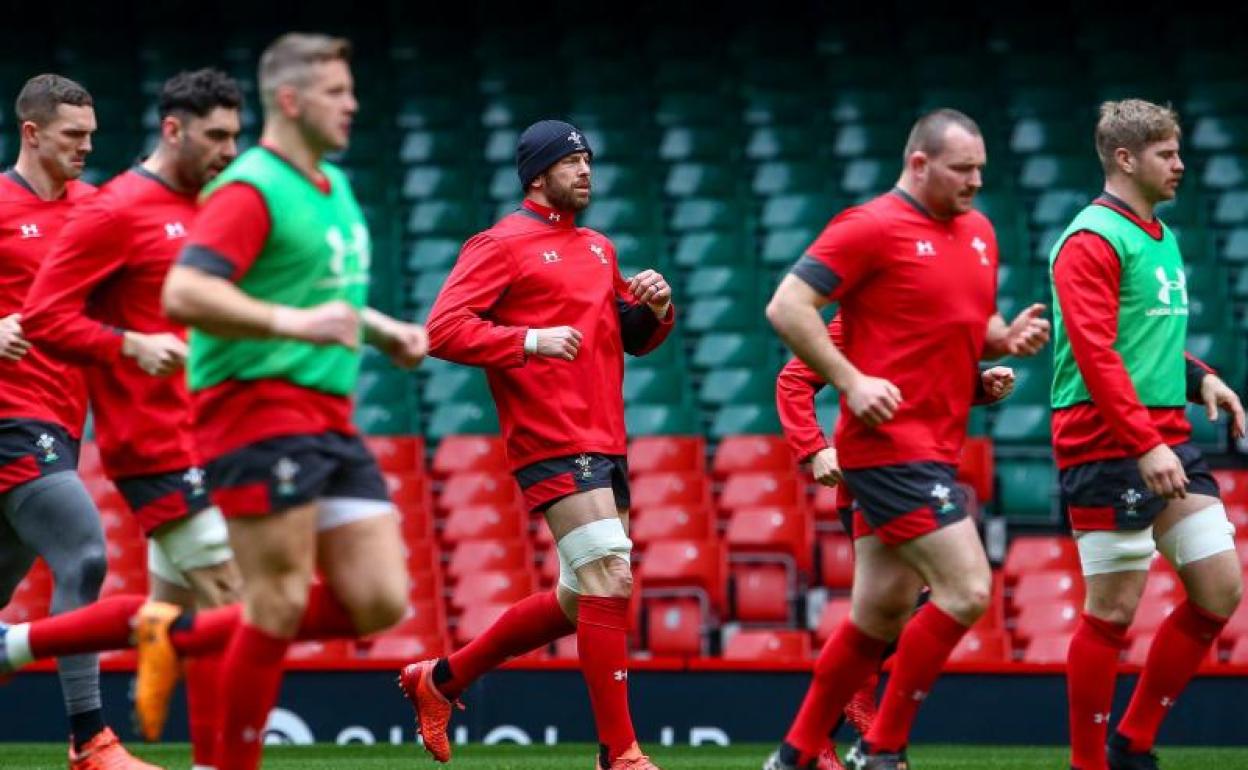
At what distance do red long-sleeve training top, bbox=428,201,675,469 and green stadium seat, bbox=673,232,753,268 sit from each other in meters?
6.88

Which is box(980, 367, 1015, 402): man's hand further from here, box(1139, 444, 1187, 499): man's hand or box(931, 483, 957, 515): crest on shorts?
box(931, 483, 957, 515): crest on shorts

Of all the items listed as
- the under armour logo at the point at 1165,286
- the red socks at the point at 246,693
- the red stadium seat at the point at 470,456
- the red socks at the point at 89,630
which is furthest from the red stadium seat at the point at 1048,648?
the red socks at the point at 246,693

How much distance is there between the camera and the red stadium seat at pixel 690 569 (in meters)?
11.4

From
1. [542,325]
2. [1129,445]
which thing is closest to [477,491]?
[542,325]

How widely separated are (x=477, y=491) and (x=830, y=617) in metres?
2.65

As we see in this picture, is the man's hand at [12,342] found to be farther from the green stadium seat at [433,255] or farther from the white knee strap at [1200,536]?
the green stadium seat at [433,255]

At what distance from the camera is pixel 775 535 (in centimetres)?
1163

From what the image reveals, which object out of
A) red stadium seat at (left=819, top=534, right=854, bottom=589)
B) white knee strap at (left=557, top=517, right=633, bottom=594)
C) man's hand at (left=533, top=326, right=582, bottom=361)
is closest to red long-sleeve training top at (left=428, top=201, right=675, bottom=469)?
man's hand at (left=533, top=326, right=582, bottom=361)

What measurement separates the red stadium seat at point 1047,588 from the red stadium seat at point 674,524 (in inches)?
70.4

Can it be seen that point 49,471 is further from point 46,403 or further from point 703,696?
point 703,696

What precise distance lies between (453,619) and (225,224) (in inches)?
290

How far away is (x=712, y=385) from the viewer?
13500 mm

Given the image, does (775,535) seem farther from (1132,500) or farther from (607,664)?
(1132,500)

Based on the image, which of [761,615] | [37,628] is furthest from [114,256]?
[761,615]
